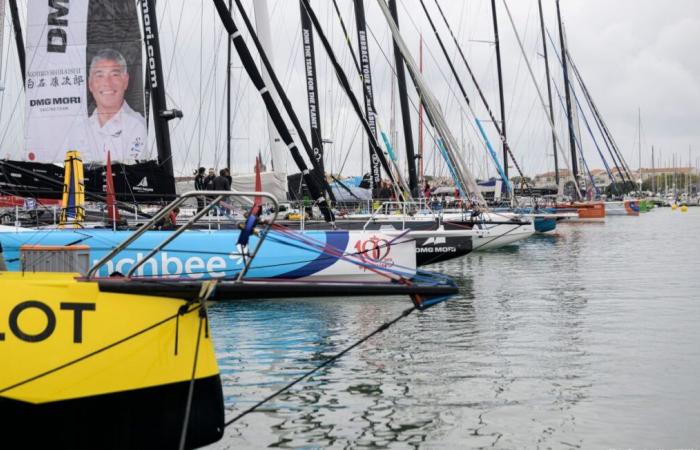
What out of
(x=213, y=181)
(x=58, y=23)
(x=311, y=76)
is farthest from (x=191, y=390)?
(x=311, y=76)

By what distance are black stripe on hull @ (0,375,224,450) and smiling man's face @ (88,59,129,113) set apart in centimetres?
1443

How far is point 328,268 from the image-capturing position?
1543 cm

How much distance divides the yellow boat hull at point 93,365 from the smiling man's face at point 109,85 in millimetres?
14079

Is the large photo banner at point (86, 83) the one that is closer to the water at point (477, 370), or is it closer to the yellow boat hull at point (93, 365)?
the water at point (477, 370)

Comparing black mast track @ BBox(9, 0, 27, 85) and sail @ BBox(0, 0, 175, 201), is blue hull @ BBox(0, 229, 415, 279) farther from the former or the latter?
black mast track @ BBox(9, 0, 27, 85)

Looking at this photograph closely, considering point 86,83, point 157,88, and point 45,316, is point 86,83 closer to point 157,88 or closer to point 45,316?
point 157,88

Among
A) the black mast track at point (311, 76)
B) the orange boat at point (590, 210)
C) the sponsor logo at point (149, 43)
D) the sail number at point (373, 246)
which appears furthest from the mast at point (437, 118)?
the orange boat at point (590, 210)

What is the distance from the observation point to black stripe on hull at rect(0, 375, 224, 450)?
6.29m

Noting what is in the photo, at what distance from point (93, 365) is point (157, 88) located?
1376cm

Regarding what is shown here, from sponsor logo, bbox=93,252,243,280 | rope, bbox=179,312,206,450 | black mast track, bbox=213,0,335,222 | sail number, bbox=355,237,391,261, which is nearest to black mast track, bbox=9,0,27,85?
black mast track, bbox=213,0,335,222

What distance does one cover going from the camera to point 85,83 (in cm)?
2006

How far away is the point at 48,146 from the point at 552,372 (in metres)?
Result: 14.3

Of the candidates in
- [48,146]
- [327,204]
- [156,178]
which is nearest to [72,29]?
[48,146]

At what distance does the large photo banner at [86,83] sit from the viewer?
1977 centimetres
